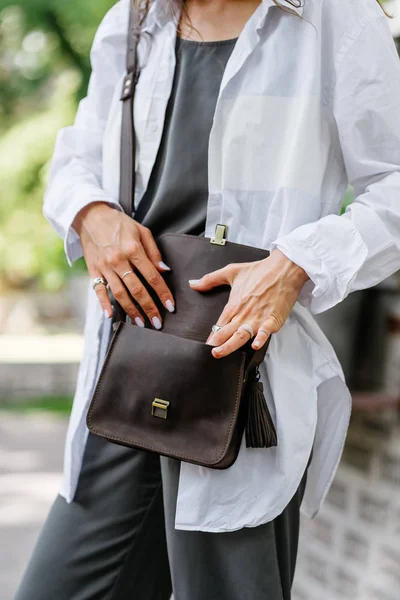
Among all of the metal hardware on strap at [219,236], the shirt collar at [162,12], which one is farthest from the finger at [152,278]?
the shirt collar at [162,12]

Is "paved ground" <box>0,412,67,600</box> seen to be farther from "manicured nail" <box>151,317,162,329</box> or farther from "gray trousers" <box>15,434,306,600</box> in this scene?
"manicured nail" <box>151,317,162,329</box>

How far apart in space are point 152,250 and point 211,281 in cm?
13

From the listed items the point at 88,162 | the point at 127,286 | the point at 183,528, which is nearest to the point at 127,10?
the point at 88,162

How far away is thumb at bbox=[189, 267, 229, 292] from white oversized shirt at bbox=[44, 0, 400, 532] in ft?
0.32

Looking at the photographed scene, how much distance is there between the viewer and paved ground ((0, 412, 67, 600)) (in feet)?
12.4

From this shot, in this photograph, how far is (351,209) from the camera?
4.46 feet

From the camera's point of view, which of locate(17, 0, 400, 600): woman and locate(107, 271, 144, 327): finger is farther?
locate(107, 271, 144, 327): finger

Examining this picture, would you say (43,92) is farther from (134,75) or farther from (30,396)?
(134,75)

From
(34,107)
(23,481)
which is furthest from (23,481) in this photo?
(34,107)

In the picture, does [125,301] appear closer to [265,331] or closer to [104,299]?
[104,299]

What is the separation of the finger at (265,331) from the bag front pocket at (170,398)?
4cm

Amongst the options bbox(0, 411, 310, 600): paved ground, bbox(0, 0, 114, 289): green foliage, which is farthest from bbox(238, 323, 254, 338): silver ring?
bbox(0, 0, 114, 289): green foliage

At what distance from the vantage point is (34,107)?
1280 centimetres

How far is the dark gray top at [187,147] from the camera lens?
1433 mm
